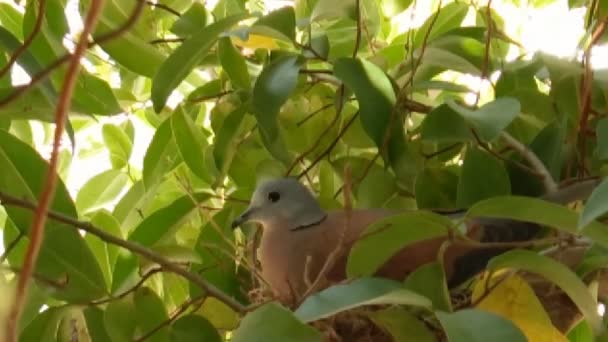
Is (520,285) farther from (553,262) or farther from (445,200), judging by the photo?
(445,200)

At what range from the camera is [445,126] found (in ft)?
2.43

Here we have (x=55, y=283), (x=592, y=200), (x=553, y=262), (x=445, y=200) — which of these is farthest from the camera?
(x=445, y=200)

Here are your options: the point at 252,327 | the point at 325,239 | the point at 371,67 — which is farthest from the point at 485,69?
the point at 252,327

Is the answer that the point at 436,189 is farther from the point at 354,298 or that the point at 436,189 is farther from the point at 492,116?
the point at 354,298

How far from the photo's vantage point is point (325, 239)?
899mm

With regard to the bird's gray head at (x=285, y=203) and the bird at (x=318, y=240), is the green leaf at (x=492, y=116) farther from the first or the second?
the bird's gray head at (x=285, y=203)

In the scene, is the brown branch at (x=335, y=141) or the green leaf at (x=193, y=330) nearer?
the green leaf at (x=193, y=330)

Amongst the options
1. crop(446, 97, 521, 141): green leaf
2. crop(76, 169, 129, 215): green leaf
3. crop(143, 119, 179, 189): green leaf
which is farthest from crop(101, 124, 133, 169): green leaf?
crop(446, 97, 521, 141): green leaf

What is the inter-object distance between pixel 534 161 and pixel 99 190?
0.50m

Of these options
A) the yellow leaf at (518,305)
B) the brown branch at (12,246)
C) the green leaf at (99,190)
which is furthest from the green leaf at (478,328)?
the green leaf at (99,190)

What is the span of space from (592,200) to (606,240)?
0.27ft

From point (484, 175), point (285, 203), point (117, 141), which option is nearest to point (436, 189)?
point (484, 175)

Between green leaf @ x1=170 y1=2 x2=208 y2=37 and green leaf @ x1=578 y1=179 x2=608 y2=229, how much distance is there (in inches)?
17.8

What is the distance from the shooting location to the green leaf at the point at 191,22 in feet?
2.88
